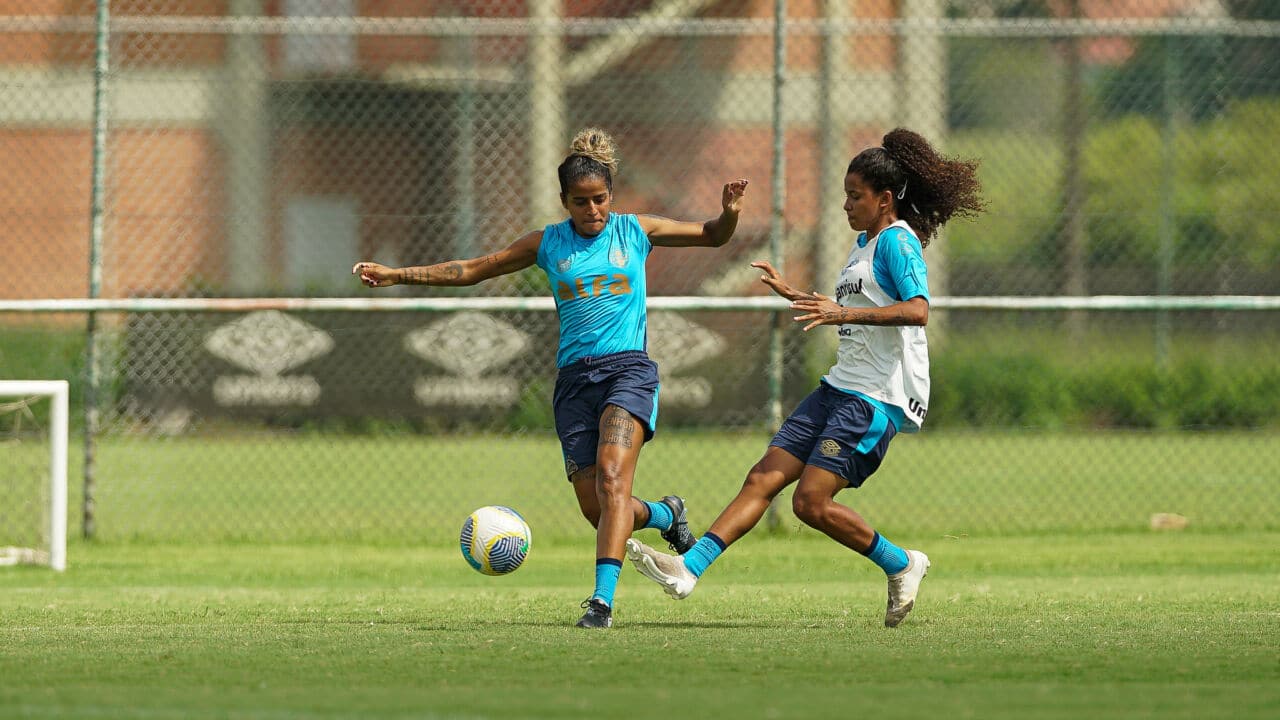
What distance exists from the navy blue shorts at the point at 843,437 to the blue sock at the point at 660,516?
29.3 inches

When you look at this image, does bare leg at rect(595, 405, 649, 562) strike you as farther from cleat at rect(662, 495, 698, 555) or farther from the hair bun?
the hair bun

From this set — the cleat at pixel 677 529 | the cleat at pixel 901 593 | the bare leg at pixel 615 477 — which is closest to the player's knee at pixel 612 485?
the bare leg at pixel 615 477

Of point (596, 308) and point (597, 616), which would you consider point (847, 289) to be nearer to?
point (596, 308)

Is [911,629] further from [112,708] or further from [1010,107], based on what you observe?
[1010,107]

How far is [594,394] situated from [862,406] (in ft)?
3.86

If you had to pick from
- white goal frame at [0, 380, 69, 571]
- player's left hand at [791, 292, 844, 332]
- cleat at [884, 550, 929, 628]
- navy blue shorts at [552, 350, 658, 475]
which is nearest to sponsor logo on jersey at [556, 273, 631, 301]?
navy blue shorts at [552, 350, 658, 475]

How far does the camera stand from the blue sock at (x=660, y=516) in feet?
24.5

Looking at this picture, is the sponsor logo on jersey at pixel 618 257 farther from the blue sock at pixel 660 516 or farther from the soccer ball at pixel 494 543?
the soccer ball at pixel 494 543

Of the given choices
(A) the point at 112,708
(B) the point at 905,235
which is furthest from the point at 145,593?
(B) the point at 905,235

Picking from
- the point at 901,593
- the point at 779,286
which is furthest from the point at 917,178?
the point at 901,593

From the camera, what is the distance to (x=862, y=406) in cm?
693

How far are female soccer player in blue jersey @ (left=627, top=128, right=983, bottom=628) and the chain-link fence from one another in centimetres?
648

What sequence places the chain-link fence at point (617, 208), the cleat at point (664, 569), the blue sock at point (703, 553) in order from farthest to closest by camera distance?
1. the chain-link fence at point (617, 208)
2. the blue sock at point (703, 553)
3. the cleat at point (664, 569)

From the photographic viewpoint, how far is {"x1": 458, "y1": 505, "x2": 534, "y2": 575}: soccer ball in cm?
724
